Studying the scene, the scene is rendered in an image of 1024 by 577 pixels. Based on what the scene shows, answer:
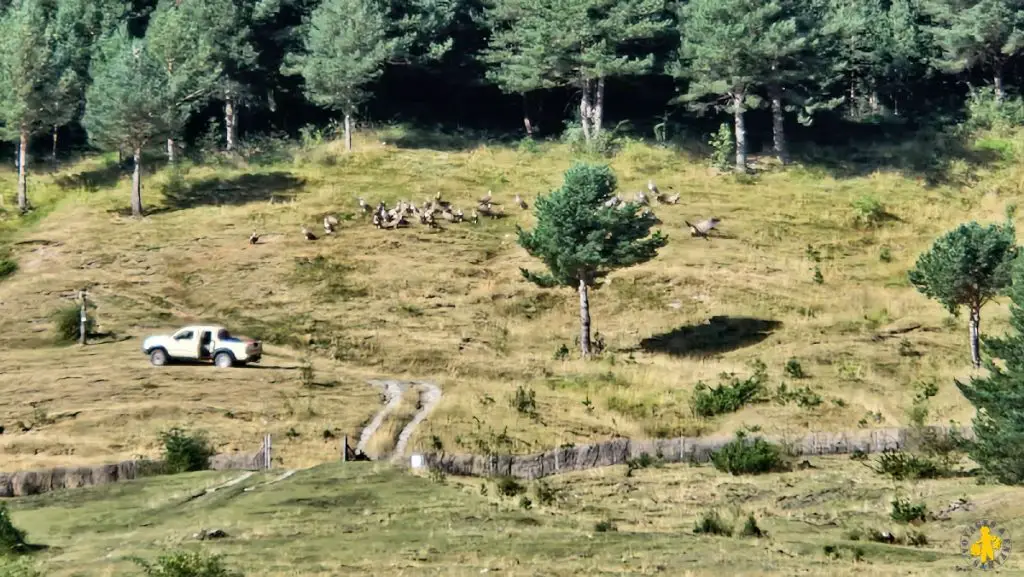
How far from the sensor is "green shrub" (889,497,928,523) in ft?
105

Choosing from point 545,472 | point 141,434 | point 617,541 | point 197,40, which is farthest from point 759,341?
point 197,40

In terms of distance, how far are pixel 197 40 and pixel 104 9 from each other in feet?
42.0

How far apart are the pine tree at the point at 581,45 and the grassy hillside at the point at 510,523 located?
44.3m

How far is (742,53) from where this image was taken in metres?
78.9

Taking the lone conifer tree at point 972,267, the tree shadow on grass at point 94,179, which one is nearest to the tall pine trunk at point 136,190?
the tree shadow on grass at point 94,179

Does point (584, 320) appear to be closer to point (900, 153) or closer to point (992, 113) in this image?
point (900, 153)

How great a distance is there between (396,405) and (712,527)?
2000 centimetres

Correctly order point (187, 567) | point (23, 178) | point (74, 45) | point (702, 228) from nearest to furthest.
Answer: point (187, 567), point (702, 228), point (23, 178), point (74, 45)

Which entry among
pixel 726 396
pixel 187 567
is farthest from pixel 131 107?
pixel 187 567

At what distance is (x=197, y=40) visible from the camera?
8088 cm

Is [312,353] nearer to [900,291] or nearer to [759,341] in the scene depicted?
[759,341]

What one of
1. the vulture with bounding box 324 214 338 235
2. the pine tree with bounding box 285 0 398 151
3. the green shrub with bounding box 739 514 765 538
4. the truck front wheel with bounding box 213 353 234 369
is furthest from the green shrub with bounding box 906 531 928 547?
the pine tree with bounding box 285 0 398 151

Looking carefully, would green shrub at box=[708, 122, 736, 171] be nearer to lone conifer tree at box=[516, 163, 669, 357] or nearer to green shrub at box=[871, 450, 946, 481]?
lone conifer tree at box=[516, 163, 669, 357]

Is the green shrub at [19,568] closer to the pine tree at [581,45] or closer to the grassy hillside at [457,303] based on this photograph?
the grassy hillside at [457,303]
